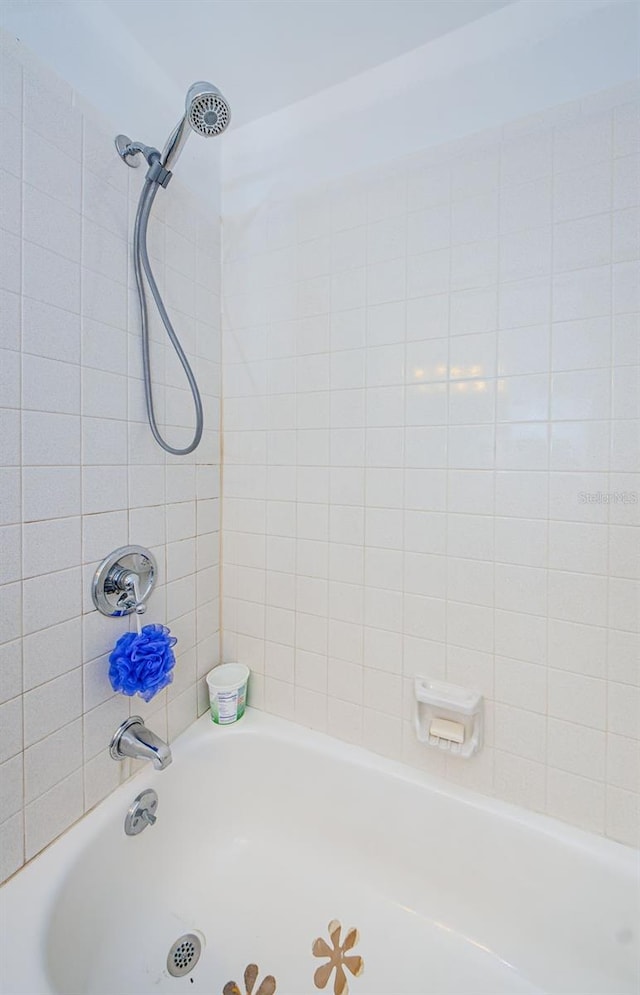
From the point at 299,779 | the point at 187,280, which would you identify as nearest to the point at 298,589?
the point at 299,779

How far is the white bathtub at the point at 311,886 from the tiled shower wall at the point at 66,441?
0.48 ft

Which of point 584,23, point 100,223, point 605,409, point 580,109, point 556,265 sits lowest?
point 605,409

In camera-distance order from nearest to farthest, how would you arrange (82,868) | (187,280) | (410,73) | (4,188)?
(4,188), (82,868), (410,73), (187,280)

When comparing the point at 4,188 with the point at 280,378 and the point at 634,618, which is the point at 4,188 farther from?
the point at 634,618

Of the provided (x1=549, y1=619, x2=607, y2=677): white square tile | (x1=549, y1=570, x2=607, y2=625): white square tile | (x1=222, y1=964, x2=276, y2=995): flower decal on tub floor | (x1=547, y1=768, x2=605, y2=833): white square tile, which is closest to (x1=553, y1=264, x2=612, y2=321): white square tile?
(x1=549, y1=570, x2=607, y2=625): white square tile

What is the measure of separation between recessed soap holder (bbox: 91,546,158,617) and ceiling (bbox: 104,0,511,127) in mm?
1328

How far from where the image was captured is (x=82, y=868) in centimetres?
94

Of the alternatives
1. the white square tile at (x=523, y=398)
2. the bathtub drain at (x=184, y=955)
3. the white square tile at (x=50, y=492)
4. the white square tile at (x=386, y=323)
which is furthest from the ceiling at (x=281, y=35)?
the bathtub drain at (x=184, y=955)

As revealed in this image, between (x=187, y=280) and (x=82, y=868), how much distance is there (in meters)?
1.53

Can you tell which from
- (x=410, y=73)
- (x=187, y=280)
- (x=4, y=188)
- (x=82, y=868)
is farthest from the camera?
(x=187, y=280)

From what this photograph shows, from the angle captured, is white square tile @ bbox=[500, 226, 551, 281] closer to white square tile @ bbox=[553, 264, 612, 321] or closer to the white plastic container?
white square tile @ bbox=[553, 264, 612, 321]

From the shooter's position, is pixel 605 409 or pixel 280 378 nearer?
pixel 605 409

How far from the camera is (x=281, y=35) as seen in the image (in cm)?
109

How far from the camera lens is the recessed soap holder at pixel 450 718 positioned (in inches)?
42.4
